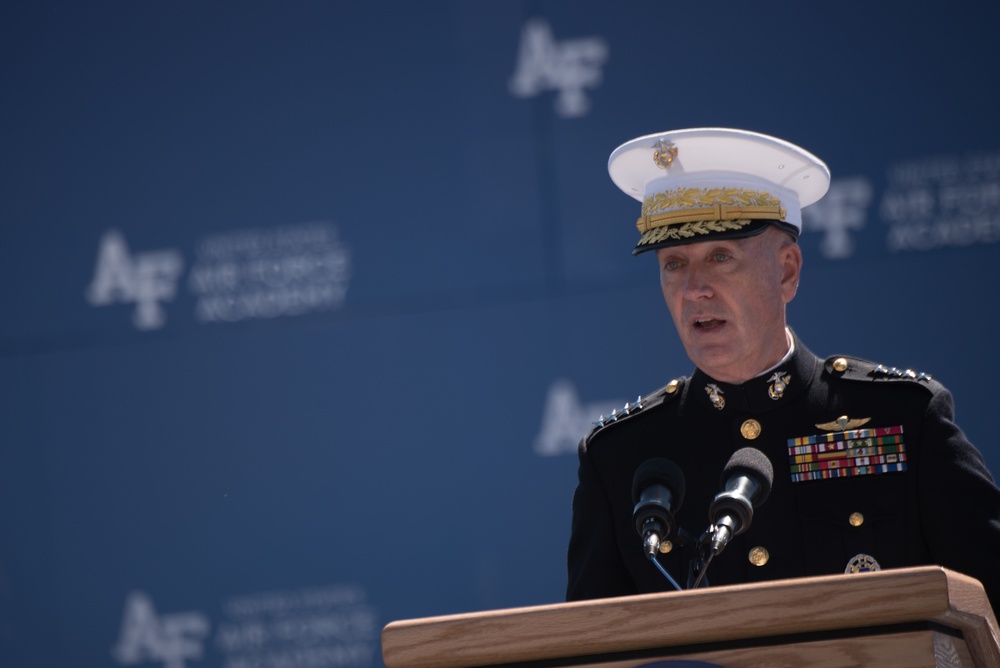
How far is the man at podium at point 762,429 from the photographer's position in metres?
1.80

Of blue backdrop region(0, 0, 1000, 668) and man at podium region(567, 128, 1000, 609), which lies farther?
blue backdrop region(0, 0, 1000, 668)

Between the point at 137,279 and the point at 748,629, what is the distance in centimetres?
282

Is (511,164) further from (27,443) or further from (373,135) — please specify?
(27,443)

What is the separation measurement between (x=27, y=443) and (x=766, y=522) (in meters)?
2.52

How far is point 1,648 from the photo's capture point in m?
3.55

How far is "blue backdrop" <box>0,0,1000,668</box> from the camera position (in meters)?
3.20

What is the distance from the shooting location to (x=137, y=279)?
354cm

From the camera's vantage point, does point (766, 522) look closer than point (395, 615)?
Yes

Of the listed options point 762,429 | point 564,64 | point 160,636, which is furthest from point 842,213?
point 160,636

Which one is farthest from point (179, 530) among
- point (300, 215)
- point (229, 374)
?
point (300, 215)

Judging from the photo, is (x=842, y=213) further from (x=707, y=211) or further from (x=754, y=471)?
(x=754, y=471)

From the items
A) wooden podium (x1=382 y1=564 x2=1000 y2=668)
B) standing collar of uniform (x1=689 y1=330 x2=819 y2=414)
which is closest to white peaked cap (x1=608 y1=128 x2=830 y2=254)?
standing collar of uniform (x1=689 y1=330 x2=819 y2=414)

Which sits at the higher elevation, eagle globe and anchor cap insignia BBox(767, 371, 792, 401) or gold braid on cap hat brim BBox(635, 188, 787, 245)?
gold braid on cap hat brim BBox(635, 188, 787, 245)

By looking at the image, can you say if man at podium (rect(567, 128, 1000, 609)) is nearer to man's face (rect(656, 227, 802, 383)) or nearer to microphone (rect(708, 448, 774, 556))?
man's face (rect(656, 227, 802, 383))
